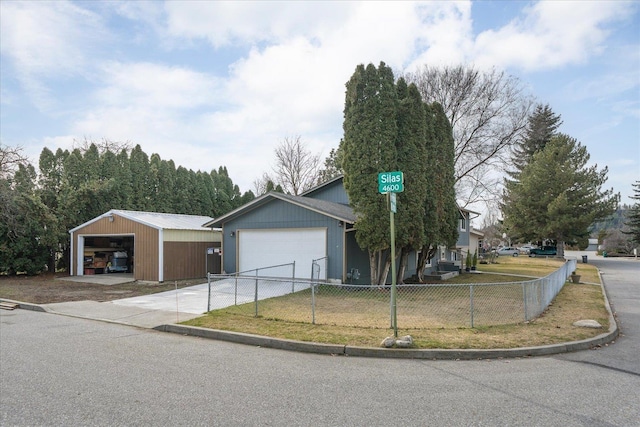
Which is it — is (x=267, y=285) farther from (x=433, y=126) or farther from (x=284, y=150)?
(x=284, y=150)

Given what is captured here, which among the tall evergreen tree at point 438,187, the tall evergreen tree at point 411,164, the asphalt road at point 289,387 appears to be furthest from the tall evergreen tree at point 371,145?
the asphalt road at point 289,387

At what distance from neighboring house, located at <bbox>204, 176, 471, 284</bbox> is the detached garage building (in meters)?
1.60

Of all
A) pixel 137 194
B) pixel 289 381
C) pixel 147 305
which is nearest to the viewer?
pixel 289 381

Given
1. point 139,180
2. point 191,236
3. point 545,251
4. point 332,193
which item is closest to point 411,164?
point 332,193

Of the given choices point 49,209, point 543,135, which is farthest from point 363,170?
point 543,135

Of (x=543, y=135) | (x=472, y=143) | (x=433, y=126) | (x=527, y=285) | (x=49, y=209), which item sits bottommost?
(x=527, y=285)

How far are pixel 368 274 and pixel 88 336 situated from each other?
11.8 meters

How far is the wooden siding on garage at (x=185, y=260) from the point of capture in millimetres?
18547

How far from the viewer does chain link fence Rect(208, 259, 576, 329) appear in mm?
9586

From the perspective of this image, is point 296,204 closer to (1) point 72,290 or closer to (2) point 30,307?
(1) point 72,290

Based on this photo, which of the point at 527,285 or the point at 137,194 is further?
the point at 137,194

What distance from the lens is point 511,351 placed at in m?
7.03

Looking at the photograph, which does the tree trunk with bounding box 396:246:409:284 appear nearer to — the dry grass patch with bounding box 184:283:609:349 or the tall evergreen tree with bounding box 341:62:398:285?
the tall evergreen tree with bounding box 341:62:398:285

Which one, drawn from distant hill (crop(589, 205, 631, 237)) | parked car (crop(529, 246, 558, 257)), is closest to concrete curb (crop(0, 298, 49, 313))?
distant hill (crop(589, 205, 631, 237))
